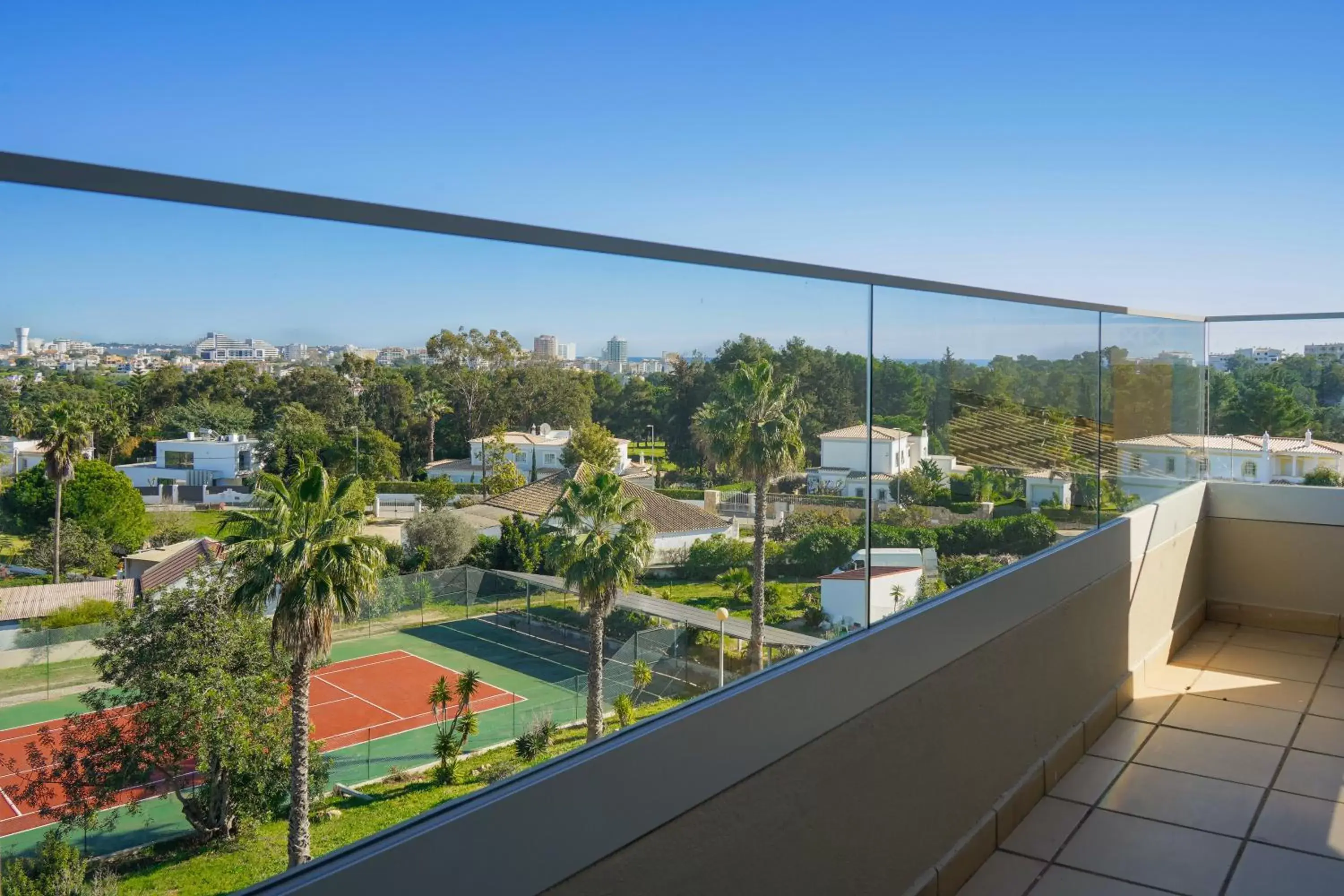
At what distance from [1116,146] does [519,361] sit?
75.1 ft

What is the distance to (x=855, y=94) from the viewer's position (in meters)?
27.2

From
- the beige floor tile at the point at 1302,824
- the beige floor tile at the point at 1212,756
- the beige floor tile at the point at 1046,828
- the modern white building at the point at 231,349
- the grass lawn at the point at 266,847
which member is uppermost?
the modern white building at the point at 231,349

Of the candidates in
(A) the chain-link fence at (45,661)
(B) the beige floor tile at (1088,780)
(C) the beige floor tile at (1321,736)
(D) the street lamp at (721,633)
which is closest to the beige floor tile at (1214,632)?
(C) the beige floor tile at (1321,736)

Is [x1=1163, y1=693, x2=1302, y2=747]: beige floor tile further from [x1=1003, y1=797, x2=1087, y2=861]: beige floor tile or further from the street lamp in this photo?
the street lamp

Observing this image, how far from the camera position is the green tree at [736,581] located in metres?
1.96

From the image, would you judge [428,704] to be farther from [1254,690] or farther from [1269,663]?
[1269,663]

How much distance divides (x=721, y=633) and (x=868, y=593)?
628 mm

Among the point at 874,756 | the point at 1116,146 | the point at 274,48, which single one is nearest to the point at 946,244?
the point at 1116,146

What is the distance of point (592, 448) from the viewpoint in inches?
65.2

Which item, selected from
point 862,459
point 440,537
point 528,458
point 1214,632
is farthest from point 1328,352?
point 440,537

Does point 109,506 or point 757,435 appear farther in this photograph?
point 757,435

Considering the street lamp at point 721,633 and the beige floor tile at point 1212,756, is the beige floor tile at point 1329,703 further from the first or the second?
the street lamp at point 721,633

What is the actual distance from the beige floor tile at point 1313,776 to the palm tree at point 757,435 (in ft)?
8.62

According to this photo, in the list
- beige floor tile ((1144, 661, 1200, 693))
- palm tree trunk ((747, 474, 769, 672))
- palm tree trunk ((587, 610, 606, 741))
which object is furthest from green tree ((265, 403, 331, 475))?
beige floor tile ((1144, 661, 1200, 693))
